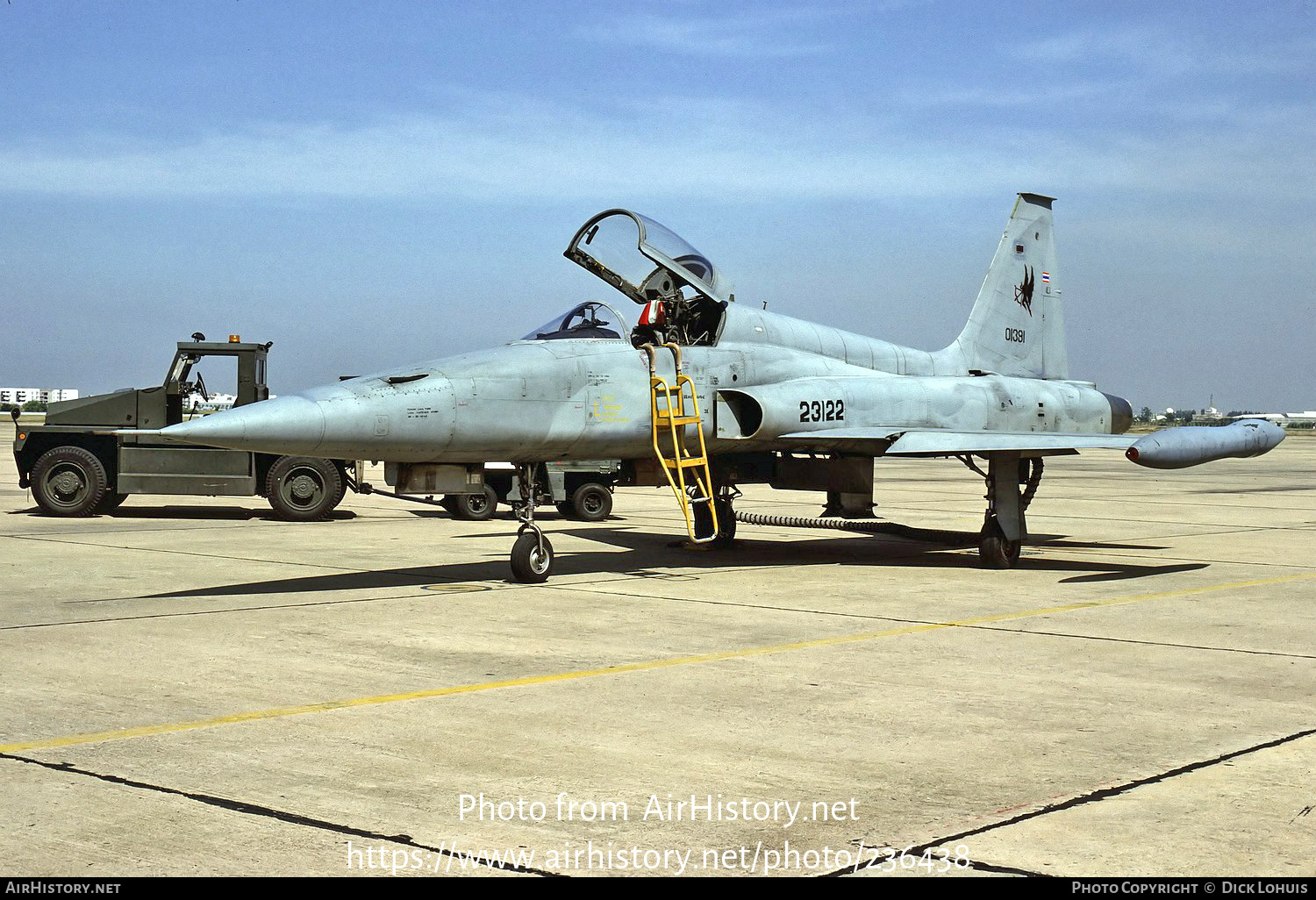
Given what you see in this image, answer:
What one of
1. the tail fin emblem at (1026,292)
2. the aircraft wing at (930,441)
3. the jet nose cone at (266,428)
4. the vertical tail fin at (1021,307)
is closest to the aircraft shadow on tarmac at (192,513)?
the aircraft wing at (930,441)

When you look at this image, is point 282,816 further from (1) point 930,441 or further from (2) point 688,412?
(1) point 930,441

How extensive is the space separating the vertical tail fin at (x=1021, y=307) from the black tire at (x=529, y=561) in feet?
23.2

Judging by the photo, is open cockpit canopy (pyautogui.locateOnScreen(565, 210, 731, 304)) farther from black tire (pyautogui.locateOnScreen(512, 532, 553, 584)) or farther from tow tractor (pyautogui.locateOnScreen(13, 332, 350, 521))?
tow tractor (pyautogui.locateOnScreen(13, 332, 350, 521))

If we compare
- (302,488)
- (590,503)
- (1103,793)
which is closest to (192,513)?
(302,488)

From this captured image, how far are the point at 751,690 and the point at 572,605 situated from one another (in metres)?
3.46

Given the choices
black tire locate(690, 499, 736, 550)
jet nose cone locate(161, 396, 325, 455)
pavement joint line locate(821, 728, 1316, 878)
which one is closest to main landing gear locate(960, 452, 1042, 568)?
black tire locate(690, 499, 736, 550)

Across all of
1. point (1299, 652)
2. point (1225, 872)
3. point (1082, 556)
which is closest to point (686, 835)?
point (1225, 872)

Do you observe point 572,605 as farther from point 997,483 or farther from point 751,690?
point 997,483

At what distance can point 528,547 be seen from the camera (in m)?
11.6

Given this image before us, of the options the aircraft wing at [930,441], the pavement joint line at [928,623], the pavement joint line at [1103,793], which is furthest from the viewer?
the aircraft wing at [930,441]

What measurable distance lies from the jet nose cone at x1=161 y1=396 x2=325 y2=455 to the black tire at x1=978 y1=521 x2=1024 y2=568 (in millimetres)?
7015

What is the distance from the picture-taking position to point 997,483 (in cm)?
1348

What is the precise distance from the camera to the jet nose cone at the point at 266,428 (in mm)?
9031

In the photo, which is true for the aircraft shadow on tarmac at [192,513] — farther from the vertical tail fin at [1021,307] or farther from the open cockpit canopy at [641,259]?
the vertical tail fin at [1021,307]
